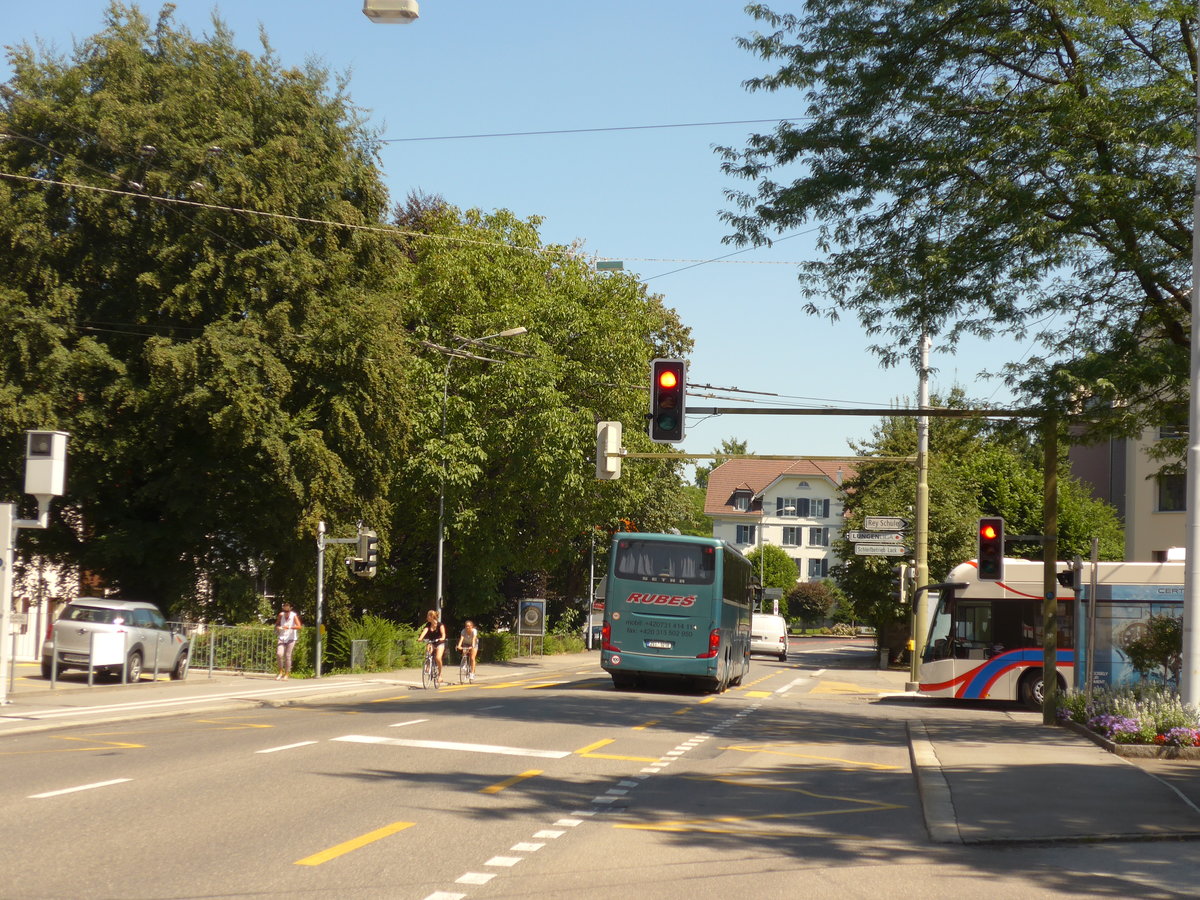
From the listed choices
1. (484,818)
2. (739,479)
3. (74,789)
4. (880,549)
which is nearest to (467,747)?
(74,789)

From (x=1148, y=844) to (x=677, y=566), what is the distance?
18978mm

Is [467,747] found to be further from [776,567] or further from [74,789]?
[776,567]

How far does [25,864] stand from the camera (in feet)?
26.0

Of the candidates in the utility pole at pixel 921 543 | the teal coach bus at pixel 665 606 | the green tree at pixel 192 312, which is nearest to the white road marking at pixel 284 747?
the teal coach bus at pixel 665 606

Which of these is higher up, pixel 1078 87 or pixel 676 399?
pixel 1078 87

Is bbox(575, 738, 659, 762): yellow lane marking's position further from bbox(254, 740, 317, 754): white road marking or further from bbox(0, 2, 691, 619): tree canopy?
bbox(0, 2, 691, 619): tree canopy

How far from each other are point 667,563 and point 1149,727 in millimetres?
13530

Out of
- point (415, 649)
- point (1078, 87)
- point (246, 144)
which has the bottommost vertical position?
point (415, 649)

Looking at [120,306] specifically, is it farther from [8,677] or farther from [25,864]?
[25,864]

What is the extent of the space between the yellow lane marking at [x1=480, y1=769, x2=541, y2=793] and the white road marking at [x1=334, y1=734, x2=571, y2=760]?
142 centimetres

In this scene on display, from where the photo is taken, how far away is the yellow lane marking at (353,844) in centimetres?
833

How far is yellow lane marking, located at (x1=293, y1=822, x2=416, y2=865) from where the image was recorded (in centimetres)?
833

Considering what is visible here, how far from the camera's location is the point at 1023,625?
30312mm

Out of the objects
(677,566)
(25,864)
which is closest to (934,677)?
(677,566)
